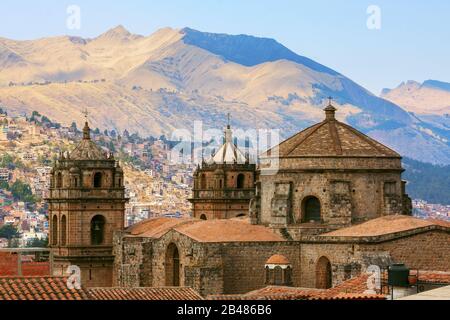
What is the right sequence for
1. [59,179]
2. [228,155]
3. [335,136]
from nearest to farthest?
[335,136] < [59,179] < [228,155]

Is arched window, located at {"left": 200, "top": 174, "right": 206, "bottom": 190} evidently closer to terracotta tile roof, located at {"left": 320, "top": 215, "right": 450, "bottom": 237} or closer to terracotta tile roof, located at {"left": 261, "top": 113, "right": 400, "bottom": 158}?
→ terracotta tile roof, located at {"left": 261, "top": 113, "right": 400, "bottom": 158}

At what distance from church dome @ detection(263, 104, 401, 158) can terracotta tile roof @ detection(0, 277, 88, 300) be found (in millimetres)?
33929

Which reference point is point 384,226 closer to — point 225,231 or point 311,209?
point 311,209

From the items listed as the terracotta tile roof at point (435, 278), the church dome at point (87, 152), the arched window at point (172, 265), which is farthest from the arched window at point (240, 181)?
the terracotta tile roof at point (435, 278)

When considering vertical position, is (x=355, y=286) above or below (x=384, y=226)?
below

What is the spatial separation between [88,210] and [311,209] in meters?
16.6

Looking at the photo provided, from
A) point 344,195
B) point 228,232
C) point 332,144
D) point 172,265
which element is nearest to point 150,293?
point 228,232

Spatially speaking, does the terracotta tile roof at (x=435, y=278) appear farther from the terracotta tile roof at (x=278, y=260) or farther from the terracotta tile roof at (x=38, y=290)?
the terracotta tile roof at (x=38, y=290)

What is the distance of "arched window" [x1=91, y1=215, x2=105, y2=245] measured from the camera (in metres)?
83.8

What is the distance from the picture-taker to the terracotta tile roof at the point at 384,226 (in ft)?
212

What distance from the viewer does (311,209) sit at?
70.2 m
